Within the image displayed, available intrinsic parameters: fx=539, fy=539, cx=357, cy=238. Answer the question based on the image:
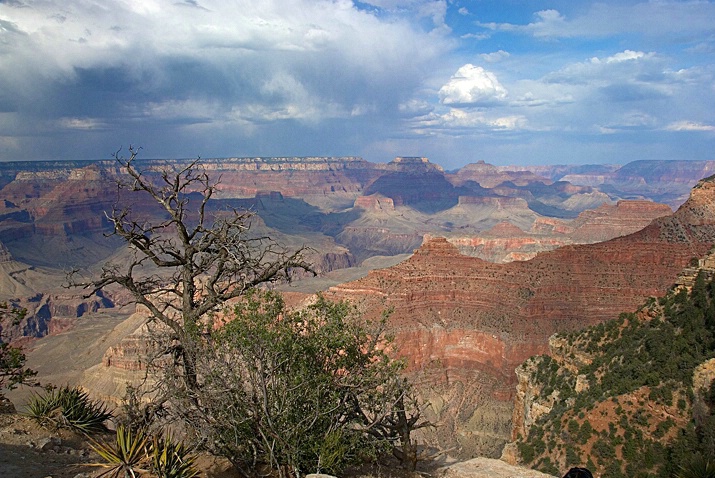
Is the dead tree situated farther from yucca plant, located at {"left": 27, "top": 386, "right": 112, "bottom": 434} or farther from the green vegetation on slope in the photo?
the green vegetation on slope

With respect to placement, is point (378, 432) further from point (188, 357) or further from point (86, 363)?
point (86, 363)

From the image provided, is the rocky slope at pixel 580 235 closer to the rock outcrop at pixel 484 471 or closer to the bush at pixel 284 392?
the rock outcrop at pixel 484 471

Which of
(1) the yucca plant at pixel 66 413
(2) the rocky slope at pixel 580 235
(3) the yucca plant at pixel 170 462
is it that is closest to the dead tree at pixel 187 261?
(3) the yucca plant at pixel 170 462

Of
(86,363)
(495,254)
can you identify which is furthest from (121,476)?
(495,254)

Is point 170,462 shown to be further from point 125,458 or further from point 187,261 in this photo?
point 187,261

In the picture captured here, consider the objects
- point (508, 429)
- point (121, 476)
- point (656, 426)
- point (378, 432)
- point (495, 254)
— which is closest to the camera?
point (121, 476)

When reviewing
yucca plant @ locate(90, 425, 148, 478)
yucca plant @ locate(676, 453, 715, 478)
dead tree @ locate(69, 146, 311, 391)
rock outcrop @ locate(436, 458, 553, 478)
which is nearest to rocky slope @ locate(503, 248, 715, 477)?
yucca plant @ locate(676, 453, 715, 478)

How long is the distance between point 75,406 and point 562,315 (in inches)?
2037

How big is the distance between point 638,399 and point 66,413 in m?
23.6

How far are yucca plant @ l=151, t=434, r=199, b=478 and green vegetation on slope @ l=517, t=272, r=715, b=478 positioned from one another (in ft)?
53.9

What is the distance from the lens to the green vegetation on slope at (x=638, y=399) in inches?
869

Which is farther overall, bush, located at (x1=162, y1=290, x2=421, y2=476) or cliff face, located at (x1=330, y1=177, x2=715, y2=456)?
cliff face, located at (x1=330, y1=177, x2=715, y2=456)

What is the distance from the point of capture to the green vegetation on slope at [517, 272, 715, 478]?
22062 mm

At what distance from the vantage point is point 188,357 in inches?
522
